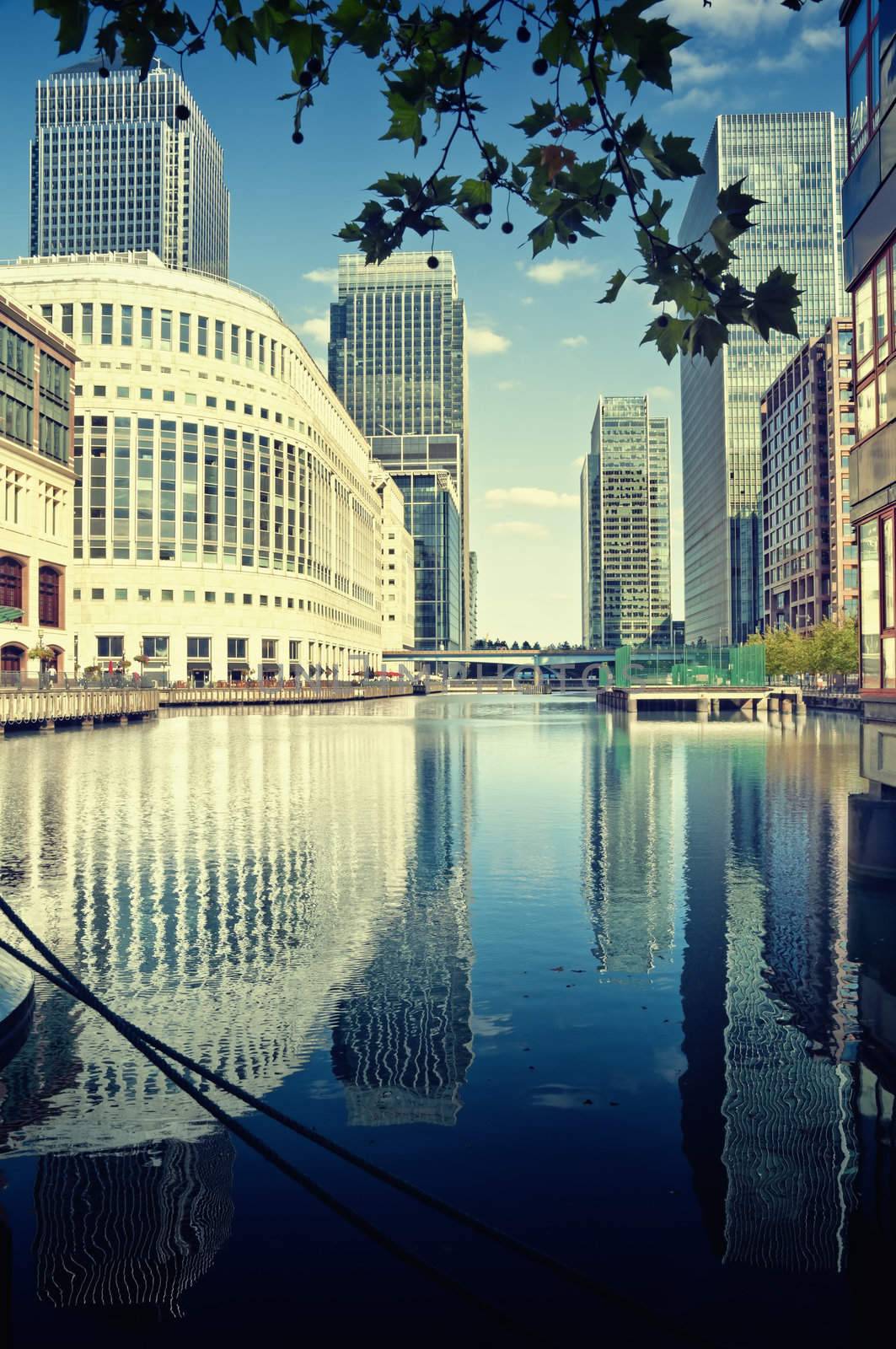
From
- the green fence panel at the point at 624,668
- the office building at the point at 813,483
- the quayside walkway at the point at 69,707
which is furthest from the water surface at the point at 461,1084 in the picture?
the office building at the point at 813,483

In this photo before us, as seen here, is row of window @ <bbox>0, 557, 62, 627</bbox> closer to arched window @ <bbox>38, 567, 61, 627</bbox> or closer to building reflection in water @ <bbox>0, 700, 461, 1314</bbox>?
arched window @ <bbox>38, 567, 61, 627</bbox>

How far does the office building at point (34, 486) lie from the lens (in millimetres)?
68562

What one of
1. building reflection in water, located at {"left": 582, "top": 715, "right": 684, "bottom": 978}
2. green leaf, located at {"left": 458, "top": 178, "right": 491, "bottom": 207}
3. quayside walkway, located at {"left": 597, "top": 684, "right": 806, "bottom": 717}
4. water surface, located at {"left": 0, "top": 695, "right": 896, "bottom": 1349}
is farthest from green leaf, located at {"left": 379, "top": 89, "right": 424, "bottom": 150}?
quayside walkway, located at {"left": 597, "top": 684, "right": 806, "bottom": 717}

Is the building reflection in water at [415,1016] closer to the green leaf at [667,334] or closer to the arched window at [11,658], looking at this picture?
the green leaf at [667,334]

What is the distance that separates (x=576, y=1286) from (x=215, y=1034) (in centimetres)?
361

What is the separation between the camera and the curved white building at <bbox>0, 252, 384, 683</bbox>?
335 ft

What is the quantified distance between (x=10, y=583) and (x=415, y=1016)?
6936 centimetres

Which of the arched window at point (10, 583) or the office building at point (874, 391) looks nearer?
the office building at point (874, 391)

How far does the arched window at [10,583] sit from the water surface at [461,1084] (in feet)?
191

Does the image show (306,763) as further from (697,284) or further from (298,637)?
(298,637)

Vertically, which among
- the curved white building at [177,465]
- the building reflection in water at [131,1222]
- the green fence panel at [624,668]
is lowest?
the building reflection in water at [131,1222]

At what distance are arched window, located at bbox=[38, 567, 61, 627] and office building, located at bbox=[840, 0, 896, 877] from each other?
69030mm

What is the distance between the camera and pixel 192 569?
10575 centimetres

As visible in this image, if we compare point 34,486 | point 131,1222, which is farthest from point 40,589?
point 131,1222
